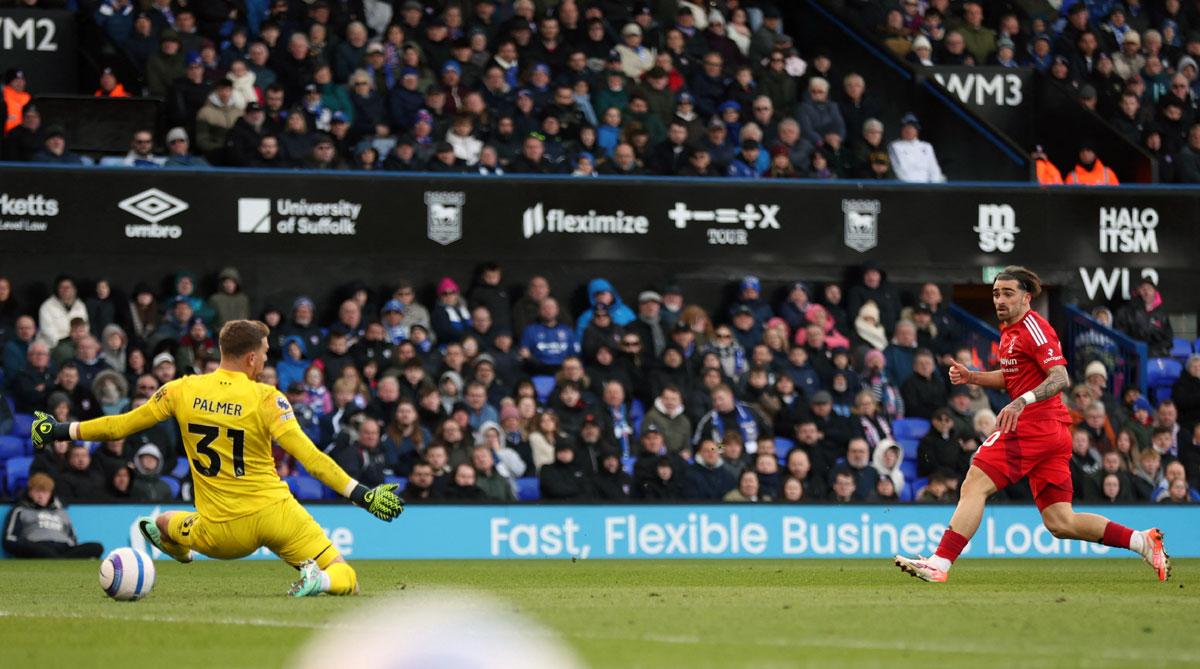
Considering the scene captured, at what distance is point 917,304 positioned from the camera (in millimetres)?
24422

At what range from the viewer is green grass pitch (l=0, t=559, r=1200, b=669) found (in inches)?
310

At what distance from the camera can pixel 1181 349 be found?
24703mm

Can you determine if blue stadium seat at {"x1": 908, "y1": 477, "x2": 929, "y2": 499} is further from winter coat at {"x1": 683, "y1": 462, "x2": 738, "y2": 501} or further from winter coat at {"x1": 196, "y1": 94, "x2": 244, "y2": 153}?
winter coat at {"x1": 196, "y1": 94, "x2": 244, "y2": 153}

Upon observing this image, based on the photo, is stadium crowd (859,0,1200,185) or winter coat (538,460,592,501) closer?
winter coat (538,460,592,501)

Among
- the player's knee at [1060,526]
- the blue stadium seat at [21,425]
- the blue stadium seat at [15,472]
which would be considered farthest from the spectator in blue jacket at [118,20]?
the player's knee at [1060,526]

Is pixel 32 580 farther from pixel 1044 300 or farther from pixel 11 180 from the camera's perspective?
pixel 1044 300

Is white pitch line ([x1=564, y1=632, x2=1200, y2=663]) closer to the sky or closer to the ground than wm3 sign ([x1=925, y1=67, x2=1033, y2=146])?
closer to the ground

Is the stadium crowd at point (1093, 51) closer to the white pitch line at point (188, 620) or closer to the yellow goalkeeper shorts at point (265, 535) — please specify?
the yellow goalkeeper shorts at point (265, 535)

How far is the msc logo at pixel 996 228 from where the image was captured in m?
24.8

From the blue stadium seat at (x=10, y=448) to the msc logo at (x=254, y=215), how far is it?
4432mm

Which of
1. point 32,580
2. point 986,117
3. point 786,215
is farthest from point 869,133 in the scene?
point 32,580

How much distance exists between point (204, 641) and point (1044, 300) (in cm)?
1849

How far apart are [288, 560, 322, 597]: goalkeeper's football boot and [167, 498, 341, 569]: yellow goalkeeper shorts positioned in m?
0.14

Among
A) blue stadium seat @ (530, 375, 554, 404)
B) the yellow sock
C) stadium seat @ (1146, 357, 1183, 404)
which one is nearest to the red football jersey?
the yellow sock
